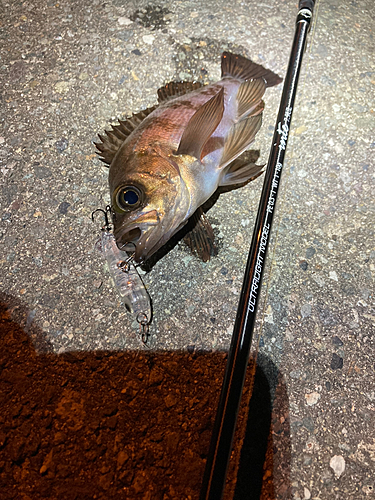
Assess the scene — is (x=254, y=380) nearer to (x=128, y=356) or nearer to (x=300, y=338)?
(x=300, y=338)

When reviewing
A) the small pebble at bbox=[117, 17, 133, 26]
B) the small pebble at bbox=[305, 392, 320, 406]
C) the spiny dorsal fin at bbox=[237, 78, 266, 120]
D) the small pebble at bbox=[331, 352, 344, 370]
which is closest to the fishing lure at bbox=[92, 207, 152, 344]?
the small pebble at bbox=[305, 392, 320, 406]

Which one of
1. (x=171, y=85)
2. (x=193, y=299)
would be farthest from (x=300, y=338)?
(x=171, y=85)

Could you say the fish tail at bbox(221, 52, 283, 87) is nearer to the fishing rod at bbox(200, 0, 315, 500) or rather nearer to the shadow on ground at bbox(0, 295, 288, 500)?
the fishing rod at bbox(200, 0, 315, 500)

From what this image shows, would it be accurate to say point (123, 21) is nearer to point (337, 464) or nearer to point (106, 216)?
point (106, 216)

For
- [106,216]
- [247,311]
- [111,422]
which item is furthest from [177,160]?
[111,422]

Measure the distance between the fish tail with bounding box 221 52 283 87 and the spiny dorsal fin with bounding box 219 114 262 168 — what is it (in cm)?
54

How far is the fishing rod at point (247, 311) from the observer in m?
1.44

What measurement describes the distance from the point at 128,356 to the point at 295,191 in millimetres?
1528

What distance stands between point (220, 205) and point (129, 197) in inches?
31.4

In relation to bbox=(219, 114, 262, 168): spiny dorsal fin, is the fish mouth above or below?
below

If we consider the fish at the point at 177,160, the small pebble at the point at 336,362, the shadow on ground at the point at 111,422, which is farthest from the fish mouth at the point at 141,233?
the small pebble at the point at 336,362

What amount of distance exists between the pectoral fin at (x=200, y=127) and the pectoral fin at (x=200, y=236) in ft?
1.29

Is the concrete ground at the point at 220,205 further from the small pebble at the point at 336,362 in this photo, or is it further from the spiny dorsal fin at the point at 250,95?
the spiny dorsal fin at the point at 250,95

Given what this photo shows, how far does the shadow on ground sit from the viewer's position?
174cm
